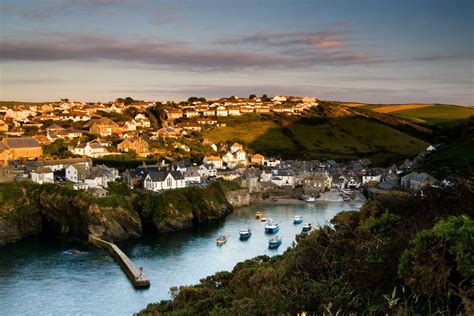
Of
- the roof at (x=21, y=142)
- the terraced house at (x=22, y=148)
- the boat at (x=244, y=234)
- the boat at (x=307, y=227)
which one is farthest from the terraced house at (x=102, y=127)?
the boat at (x=307, y=227)

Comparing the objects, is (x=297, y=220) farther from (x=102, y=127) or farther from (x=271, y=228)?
(x=102, y=127)

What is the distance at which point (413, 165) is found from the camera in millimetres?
62688

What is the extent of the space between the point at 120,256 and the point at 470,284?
24.9 metres

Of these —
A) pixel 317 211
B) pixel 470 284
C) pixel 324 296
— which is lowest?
pixel 317 211

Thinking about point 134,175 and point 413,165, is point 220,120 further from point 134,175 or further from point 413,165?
point 134,175

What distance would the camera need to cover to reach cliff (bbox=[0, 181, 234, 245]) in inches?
1385

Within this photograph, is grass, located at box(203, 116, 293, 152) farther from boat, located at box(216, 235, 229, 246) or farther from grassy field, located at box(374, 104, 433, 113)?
grassy field, located at box(374, 104, 433, 113)

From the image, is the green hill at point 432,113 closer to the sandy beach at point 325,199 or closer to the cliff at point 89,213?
the sandy beach at point 325,199

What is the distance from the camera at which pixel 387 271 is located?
7.98m

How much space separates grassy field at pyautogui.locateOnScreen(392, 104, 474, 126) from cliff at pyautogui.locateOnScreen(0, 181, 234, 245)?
6975 centimetres

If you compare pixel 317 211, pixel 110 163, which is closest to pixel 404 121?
pixel 317 211

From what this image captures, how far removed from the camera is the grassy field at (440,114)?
317 ft

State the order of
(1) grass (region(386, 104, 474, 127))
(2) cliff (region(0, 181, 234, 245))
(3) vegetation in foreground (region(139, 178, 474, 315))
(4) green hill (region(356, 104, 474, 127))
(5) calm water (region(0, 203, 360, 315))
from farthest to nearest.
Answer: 1. (4) green hill (region(356, 104, 474, 127))
2. (1) grass (region(386, 104, 474, 127))
3. (2) cliff (region(0, 181, 234, 245))
4. (5) calm water (region(0, 203, 360, 315))
5. (3) vegetation in foreground (region(139, 178, 474, 315))

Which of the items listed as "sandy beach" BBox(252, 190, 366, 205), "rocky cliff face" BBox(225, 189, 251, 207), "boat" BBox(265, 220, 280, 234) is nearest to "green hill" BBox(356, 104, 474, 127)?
"sandy beach" BBox(252, 190, 366, 205)
